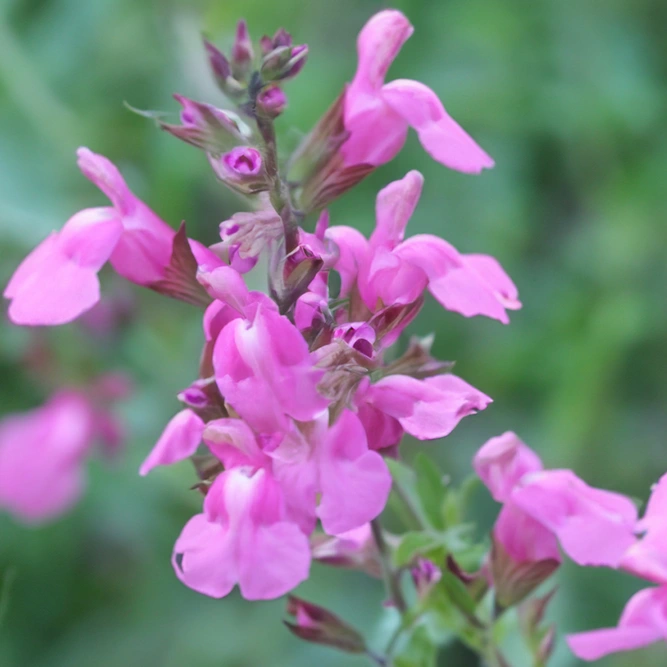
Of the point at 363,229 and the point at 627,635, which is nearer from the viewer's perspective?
the point at 627,635

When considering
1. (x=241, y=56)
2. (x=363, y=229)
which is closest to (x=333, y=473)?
(x=241, y=56)

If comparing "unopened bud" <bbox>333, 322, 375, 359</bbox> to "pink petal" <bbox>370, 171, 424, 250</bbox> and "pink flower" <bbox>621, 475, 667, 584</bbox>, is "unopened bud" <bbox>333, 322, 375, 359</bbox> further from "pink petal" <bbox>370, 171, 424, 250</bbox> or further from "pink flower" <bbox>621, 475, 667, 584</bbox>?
"pink flower" <bbox>621, 475, 667, 584</bbox>

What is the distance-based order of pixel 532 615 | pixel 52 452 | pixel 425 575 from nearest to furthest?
1. pixel 425 575
2. pixel 532 615
3. pixel 52 452

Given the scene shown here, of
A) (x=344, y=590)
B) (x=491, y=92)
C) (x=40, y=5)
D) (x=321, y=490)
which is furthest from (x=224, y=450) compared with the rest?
(x=40, y=5)

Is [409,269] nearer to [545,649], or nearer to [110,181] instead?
[110,181]

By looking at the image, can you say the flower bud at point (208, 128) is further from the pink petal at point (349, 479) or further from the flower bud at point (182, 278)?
the pink petal at point (349, 479)

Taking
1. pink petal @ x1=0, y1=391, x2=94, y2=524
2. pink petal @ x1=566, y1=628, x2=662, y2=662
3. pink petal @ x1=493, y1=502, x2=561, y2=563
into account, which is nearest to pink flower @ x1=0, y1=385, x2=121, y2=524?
pink petal @ x1=0, y1=391, x2=94, y2=524
